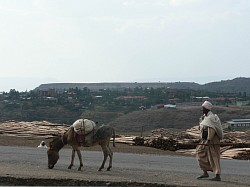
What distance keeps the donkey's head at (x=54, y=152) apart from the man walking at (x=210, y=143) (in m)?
4.31

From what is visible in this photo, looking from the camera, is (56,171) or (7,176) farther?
(56,171)

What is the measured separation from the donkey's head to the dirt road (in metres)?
0.23

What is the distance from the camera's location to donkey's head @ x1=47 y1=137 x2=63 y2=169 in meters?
16.8

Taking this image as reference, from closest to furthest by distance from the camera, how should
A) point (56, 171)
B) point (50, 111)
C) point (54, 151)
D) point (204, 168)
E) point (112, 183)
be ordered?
point (112, 183) < point (204, 168) < point (56, 171) < point (54, 151) < point (50, 111)

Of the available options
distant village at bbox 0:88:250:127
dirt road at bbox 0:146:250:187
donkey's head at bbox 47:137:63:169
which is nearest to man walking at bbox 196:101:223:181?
dirt road at bbox 0:146:250:187

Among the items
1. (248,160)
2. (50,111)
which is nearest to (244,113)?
(50,111)

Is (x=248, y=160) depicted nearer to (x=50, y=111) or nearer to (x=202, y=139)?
(x=202, y=139)

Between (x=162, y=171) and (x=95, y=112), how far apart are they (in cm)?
4473

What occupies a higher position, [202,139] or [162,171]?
[202,139]

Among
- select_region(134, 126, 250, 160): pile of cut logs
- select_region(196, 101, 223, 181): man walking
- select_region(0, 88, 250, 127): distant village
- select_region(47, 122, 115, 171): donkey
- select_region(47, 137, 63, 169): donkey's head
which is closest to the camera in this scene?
select_region(196, 101, 223, 181): man walking

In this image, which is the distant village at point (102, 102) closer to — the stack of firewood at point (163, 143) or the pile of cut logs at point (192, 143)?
the pile of cut logs at point (192, 143)

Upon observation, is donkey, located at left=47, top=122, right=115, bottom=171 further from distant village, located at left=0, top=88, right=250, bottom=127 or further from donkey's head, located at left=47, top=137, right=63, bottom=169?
distant village, located at left=0, top=88, right=250, bottom=127

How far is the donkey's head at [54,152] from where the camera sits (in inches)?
663

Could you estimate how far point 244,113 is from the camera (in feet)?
202
